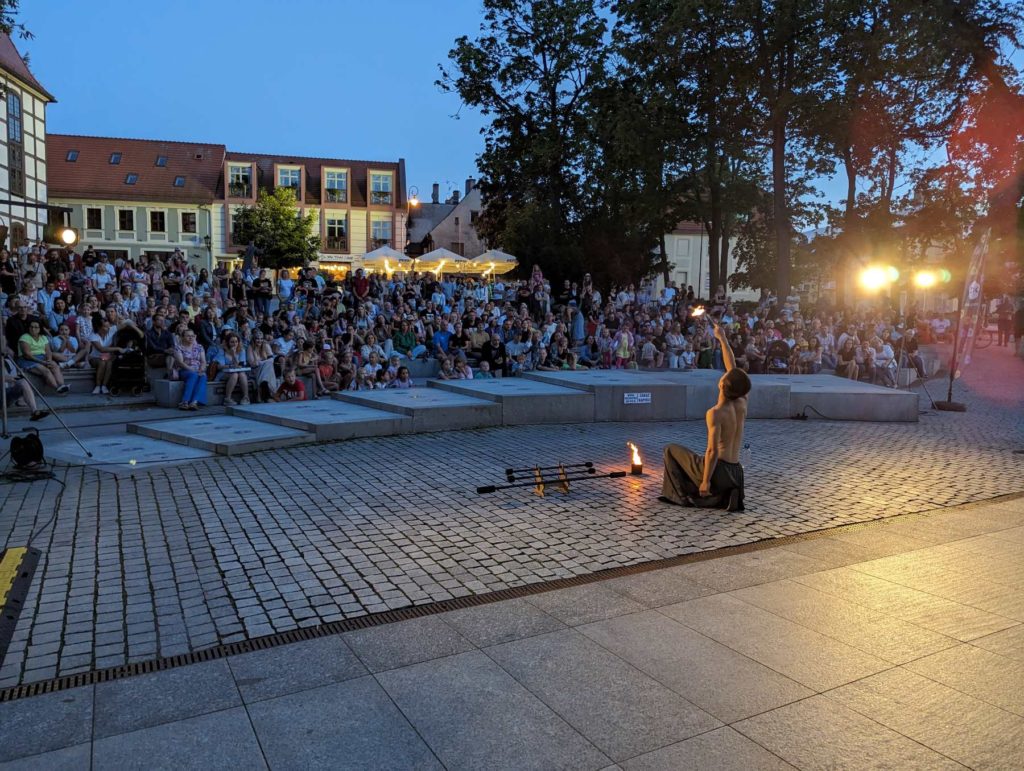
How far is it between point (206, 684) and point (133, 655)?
0.67m

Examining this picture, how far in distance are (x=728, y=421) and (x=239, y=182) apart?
5554cm

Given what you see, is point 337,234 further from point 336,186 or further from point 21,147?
point 21,147

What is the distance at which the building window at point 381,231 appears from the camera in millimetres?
59375

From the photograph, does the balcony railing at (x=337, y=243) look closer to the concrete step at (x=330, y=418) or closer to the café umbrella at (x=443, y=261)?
the café umbrella at (x=443, y=261)

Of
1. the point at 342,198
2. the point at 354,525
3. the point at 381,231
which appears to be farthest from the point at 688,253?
the point at 354,525

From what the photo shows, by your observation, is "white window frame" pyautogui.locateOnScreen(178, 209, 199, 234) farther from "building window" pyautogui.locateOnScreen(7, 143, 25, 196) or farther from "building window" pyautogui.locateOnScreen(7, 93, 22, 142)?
"building window" pyautogui.locateOnScreen(7, 93, 22, 142)

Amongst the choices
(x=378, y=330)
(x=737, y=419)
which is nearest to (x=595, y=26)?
(x=378, y=330)

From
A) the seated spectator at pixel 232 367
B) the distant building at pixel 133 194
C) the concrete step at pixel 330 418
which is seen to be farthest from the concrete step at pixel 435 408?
the distant building at pixel 133 194

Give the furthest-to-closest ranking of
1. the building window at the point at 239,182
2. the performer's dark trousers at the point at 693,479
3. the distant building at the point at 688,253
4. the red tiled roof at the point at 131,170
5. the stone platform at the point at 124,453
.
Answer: the distant building at the point at 688,253
the building window at the point at 239,182
the red tiled roof at the point at 131,170
the stone platform at the point at 124,453
the performer's dark trousers at the point at 693,479

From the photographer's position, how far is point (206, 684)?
13.1ft

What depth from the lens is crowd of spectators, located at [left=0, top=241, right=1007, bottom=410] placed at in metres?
14.0

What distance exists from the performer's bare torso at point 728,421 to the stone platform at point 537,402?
5.77 metres

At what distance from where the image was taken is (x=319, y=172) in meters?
58.8

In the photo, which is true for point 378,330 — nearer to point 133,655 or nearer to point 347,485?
point 347,485
